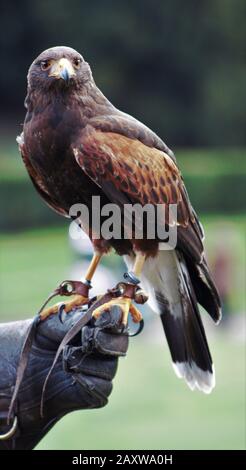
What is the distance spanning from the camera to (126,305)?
329cm

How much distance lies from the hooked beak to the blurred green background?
4.52m

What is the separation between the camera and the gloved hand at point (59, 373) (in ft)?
10.2

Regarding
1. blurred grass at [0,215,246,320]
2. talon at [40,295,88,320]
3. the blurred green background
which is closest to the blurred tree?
the blurred green background

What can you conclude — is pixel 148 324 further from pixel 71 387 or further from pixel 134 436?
pixel 71 387

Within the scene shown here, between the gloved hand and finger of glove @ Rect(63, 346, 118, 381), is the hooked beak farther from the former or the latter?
finger of glove @ Rect(63, 346, 118, 381)

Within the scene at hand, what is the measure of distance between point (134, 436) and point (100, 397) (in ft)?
16.0

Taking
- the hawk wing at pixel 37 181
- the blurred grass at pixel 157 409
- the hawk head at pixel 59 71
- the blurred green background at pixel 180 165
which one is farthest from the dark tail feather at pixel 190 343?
the blurred green background at pixel 180 165

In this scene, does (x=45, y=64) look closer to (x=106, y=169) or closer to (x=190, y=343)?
(x=106, y=169)

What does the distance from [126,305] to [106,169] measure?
437mm

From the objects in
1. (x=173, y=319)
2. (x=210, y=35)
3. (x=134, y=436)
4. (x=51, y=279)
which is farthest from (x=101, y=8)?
(x=173, y=319)

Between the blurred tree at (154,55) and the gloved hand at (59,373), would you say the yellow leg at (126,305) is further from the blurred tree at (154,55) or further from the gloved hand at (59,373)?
the blurred tree at (154,55)

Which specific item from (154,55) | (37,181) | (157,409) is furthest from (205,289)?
(154,55)

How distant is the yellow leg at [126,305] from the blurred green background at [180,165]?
4.19m

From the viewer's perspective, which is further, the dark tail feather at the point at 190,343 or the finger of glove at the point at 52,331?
the dark tail feather at the point at 190,343
